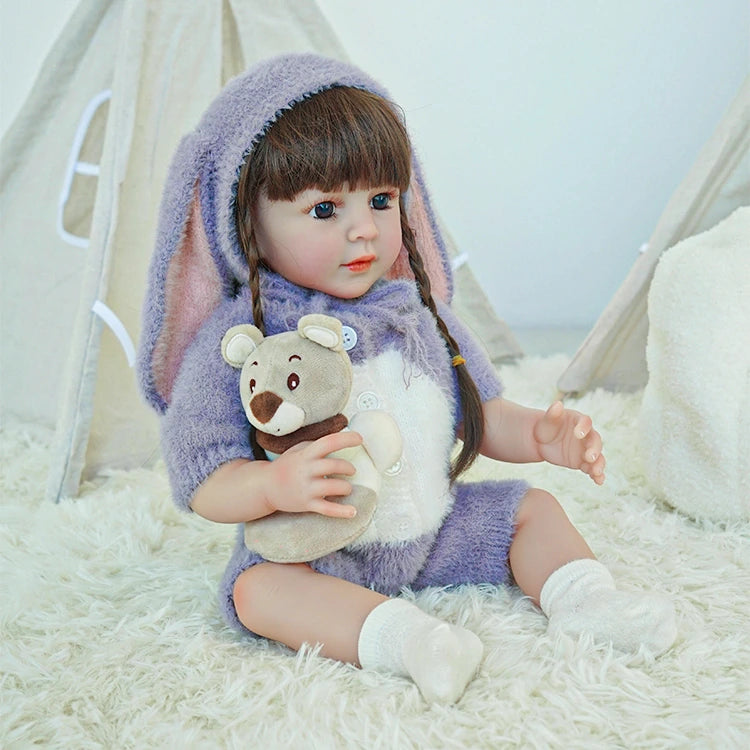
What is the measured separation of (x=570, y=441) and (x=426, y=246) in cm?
32

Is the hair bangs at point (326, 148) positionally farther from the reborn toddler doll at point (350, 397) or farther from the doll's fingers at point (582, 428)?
the doll's fingers at point (582, 428)

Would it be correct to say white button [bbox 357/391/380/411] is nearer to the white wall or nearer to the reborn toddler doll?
Result: the reborn toddler doll

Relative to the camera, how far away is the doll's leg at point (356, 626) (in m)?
0.76

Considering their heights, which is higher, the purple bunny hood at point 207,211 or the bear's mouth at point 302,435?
the purple bunny hood at point 207,211

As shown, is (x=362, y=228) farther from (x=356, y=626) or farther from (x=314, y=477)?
(x=356, y=626)

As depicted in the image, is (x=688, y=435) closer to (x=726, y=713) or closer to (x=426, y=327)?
(x=426, y=327)

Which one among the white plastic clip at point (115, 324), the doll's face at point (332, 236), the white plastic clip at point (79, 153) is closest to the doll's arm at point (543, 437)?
the doll's face at point (332, 236)

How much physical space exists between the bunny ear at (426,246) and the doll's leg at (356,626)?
1.32 feet

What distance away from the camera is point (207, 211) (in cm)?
97

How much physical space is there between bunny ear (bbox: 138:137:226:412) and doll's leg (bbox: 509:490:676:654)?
43 centimetres

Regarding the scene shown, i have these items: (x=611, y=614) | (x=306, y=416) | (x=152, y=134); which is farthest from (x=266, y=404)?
(x=152, y=134)

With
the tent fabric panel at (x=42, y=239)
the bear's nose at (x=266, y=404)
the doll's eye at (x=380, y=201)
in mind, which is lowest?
the tent fabric panel at (x=42, y=239)

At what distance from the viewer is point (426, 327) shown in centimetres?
102

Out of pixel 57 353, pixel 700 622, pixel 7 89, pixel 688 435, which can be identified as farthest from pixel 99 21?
pixel 700 622
